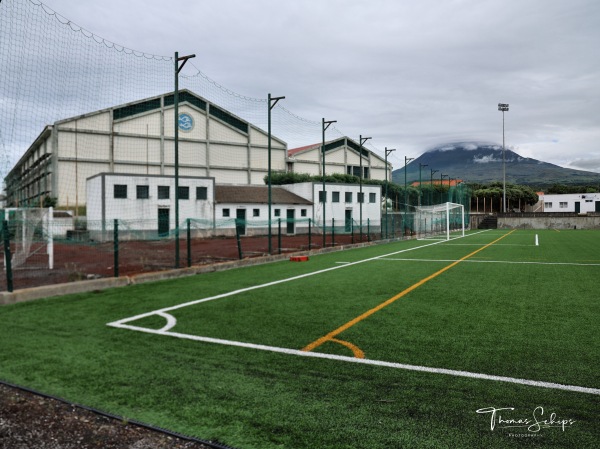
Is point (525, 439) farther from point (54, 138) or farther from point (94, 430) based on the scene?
point (54, 138)

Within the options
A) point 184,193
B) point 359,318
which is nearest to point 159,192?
point 184,193

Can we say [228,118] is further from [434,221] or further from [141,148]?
[434,221]

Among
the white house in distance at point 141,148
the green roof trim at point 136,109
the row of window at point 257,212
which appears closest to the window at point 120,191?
the row of window at point 257,212

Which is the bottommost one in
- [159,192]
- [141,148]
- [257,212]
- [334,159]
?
[257,212]

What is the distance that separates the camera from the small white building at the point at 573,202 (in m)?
99.3

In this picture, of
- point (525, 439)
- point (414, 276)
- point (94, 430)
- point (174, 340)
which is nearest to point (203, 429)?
point (94, 430)

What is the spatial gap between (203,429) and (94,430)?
90 centimetres

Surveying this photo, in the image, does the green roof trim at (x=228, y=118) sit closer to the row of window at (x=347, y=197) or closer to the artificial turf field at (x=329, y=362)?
the row of window at (x=347, y=197)

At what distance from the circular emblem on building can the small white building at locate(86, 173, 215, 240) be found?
19.7 metres

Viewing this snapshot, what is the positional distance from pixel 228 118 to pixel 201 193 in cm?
2524

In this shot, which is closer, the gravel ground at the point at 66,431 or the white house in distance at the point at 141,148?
the gravel ground at the point at 66,431

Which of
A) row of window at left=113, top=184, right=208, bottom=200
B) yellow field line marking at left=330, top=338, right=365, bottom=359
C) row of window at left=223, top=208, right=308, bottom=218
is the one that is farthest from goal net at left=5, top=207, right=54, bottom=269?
row of window at left=223, top=208, right=308, bottom=218

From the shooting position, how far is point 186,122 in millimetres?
60375

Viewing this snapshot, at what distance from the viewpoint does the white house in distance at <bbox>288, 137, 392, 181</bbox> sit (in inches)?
3007
